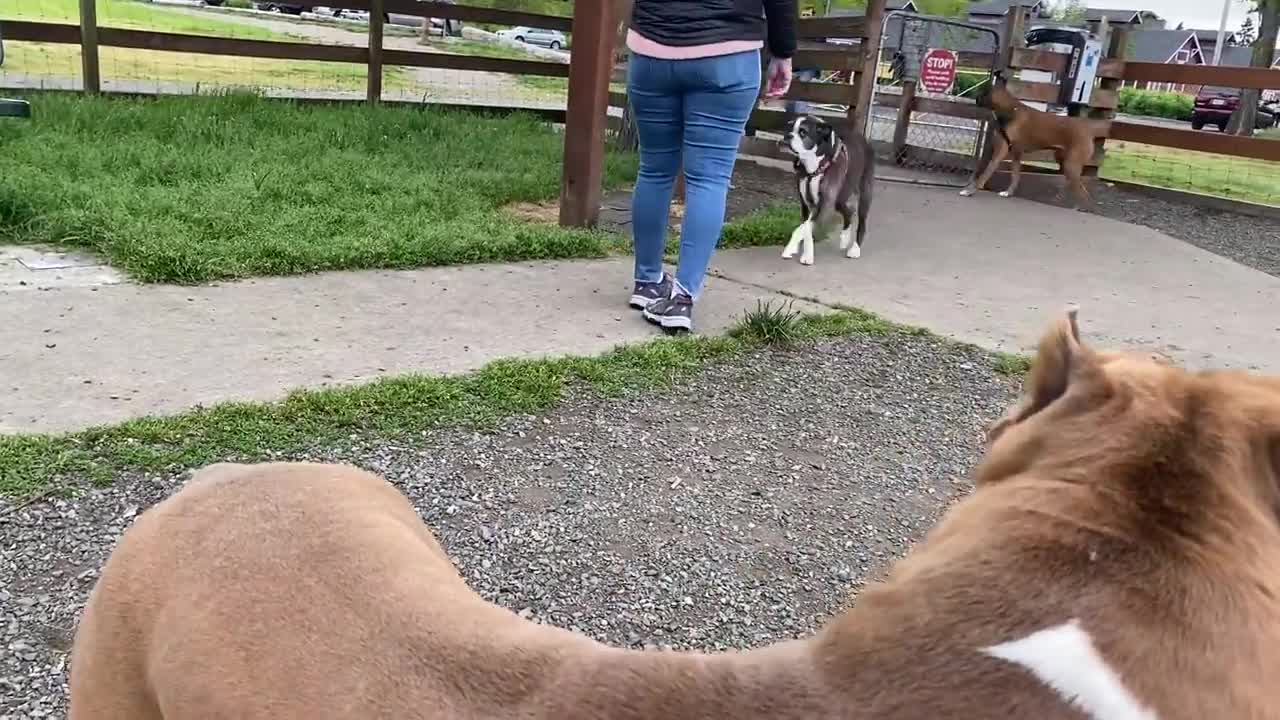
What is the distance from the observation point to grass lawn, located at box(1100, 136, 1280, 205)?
14.4m

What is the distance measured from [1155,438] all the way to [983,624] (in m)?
0.26

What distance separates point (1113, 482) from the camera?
1.07 metres

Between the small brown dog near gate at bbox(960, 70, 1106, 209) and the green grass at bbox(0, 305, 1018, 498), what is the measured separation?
794 centimetres

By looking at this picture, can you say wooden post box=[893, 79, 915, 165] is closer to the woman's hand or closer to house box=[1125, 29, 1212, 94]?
the woman's hand

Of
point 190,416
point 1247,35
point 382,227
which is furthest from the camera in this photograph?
point 1247,35

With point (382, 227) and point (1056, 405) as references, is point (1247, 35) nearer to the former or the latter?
point (382, 227)

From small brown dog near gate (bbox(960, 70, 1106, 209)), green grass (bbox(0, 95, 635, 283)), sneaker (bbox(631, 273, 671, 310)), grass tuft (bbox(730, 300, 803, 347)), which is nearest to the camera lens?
grass tuft (bbox(730, 300, 803, 347))

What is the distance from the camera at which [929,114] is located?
14367mm

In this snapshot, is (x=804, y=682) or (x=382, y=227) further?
(x=382, y=227)

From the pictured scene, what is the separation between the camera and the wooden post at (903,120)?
44.5ft

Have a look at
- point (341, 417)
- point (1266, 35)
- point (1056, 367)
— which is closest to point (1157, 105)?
point (1266, 35)

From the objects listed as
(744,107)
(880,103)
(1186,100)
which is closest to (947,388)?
(744,107)

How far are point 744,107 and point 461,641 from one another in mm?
4002

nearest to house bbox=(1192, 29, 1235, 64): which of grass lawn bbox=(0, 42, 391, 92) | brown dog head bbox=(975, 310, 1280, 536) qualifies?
grass lawn bbox=(0, 42, 391, 92)
